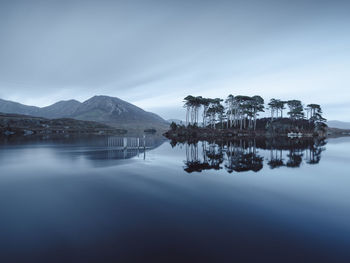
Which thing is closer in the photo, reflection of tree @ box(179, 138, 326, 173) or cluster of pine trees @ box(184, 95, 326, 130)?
reflection of tree @ box(179, 138, 326, 173)

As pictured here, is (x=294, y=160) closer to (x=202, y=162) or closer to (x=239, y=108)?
(x=202, y=162)

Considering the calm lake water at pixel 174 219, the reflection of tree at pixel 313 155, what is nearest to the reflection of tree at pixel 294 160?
the reflection of tree at pixel 313 155

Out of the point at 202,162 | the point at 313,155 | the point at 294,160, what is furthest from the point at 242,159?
the point at 313,155

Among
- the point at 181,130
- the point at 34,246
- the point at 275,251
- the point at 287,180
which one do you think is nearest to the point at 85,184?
the point at 34,246

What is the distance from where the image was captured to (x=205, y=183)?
47.7ft

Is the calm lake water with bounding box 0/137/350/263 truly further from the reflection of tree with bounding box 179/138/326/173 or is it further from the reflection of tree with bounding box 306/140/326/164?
the reflection of tree with bounding box 306/140/326/164

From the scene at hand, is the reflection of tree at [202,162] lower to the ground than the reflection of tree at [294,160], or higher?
lower

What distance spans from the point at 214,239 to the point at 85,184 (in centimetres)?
1117

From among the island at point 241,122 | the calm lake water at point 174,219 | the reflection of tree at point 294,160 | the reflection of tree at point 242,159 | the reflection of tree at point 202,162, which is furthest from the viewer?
the island at point 241,122

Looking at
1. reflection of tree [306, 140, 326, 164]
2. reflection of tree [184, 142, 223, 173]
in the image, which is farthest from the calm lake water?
reflection of tree [306, 140, 326, 164]

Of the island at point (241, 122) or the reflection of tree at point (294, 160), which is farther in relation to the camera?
the island at point (241, 122)

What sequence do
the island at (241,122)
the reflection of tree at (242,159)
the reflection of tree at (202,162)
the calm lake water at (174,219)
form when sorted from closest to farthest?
the calm lake water at (174,219) < the reflection of tree at (202,162) < the reflection of tree at (242,159) < the island at (241,122)

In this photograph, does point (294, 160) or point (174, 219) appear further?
point (294, 160)

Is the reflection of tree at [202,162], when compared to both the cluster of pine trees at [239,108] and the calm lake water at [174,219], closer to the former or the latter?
the calm lake water at [174,219]
